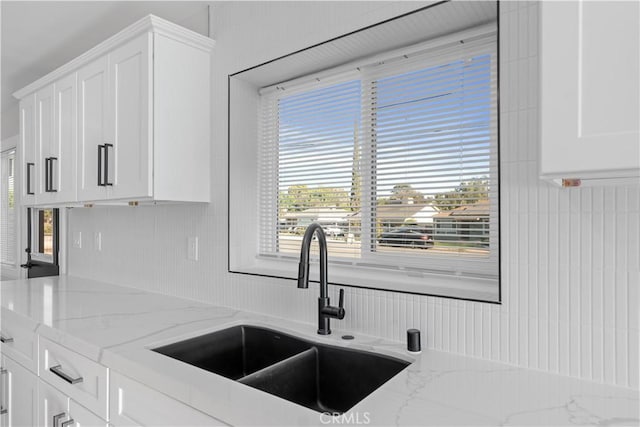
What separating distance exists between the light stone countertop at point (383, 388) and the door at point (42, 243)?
1792mm

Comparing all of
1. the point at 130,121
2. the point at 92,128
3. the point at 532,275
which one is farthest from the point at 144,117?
the point at 532,275

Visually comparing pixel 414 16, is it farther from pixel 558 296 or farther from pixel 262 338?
pixel 262 338

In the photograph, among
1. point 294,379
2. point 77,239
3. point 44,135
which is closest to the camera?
point 294,379

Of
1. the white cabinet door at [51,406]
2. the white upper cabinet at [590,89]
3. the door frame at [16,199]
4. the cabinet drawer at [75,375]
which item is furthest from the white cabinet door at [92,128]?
the door frame at [16,199]

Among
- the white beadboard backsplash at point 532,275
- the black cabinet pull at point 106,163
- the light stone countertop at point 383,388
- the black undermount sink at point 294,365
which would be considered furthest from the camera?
the black cabinet pull at point 106,163

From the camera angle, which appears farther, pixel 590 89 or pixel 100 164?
pixel 100 164

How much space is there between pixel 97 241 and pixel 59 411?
1.46 metres

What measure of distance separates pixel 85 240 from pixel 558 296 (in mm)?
2933

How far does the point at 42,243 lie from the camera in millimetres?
3582

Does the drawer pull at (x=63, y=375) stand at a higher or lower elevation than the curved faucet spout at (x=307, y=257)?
lower

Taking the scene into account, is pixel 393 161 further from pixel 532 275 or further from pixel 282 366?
pixel 282 366

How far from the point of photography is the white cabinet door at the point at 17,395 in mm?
1737

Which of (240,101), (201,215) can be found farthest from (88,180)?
(240,101)

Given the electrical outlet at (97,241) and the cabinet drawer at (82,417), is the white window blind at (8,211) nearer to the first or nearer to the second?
the electrical outlet at (97,241)
